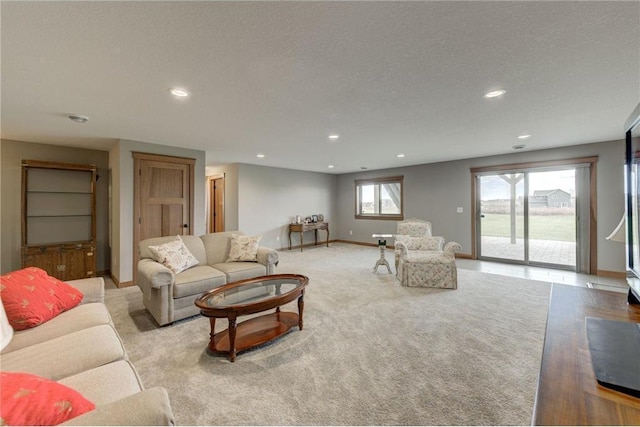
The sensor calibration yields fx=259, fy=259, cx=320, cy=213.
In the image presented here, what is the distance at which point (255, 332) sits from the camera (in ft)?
7.75

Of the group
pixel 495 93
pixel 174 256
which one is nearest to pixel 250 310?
pixel 174 256

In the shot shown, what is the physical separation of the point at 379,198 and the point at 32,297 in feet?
23.7

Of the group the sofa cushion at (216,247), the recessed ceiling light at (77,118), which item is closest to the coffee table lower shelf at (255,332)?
the sofa cushion at (216,247)

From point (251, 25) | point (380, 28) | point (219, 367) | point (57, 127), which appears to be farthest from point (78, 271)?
point (380, 28)

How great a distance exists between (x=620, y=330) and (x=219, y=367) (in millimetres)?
2342

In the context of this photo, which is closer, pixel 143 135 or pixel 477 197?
pixel 143 135

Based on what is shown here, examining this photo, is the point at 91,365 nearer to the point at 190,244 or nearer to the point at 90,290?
the point at 90,290

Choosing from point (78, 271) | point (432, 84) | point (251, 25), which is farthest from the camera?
point (78, 271)

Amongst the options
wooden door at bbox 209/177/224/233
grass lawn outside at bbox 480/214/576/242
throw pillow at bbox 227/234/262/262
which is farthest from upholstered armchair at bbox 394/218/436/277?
wooden door at bbox 209/177/224/233

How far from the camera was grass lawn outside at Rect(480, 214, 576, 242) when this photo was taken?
4.85 metres

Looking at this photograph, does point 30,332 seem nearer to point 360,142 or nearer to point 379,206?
point 360,142

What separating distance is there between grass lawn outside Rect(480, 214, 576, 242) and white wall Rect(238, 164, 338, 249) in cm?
458

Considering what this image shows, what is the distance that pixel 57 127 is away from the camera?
A: 11.2ft

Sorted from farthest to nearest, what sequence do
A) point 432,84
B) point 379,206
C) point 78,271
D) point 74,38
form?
point 379,206 < point 78,271 < point 432,84 < point 74,38
